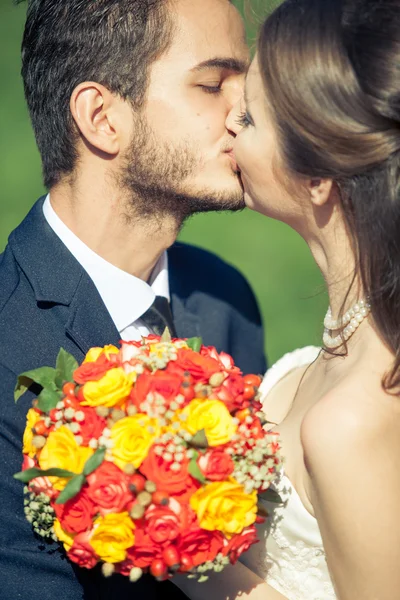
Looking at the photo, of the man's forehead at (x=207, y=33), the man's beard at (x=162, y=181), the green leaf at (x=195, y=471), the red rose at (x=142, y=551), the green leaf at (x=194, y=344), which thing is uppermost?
the man's forehead at (x=207, y=33)

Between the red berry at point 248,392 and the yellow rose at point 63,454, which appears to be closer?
the yellow rose at point 63,454

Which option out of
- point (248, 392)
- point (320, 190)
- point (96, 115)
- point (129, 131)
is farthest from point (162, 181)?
point (248, 392)

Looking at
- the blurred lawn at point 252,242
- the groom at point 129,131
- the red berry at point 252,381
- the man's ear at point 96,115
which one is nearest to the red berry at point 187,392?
the red berry at point 252,381

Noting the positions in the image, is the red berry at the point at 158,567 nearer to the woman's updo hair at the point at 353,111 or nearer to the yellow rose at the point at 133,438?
the yellow rose at the point at 133,438

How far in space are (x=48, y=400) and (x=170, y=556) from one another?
2.30 feet

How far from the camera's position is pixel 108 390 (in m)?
2.75

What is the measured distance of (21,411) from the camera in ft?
11.1

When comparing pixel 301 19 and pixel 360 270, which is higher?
pixel 301 19

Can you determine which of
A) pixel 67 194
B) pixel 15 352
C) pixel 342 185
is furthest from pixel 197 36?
pixel 15 352

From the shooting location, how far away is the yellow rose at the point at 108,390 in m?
2.75

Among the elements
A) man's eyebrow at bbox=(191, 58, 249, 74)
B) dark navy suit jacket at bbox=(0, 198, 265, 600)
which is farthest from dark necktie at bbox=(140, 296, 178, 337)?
man's eyebrow at bbox=(191, 58, 249, 74)

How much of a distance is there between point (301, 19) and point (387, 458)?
1.63m

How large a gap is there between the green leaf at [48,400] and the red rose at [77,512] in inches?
13.2

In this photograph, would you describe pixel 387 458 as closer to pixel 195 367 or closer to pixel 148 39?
pixel 195 367
